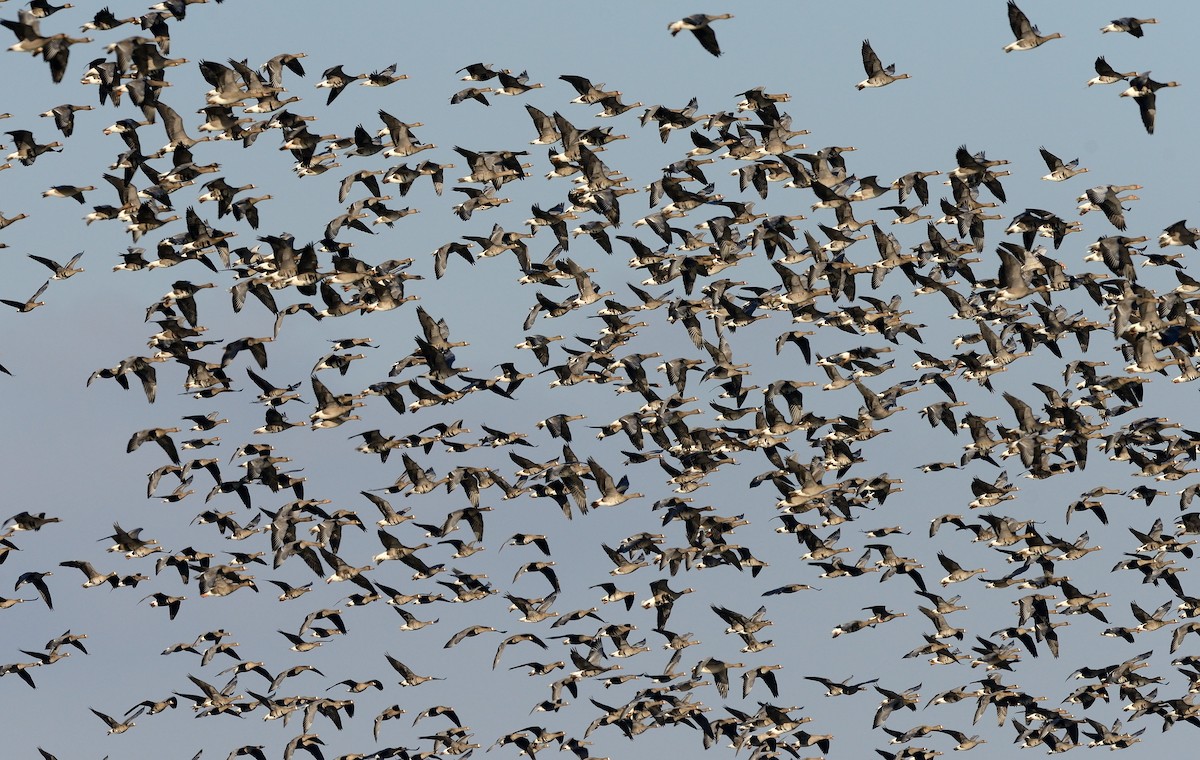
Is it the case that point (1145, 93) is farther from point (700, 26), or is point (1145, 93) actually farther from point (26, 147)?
point (26, 147)

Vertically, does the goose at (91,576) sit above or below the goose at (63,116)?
below

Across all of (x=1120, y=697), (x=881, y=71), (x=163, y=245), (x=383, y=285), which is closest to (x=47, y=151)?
(x=163, y=245)

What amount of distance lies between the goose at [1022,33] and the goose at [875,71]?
11.0 feet

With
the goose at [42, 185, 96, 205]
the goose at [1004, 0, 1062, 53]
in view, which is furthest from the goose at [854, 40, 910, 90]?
the goose at [42, 185, 96, 205]

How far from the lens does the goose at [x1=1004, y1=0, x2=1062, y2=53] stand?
63719mm

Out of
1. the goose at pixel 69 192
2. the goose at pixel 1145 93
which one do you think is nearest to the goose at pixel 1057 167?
the goose at pixel 1145 93

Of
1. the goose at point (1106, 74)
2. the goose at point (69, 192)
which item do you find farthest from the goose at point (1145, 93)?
the goose at point (69, 192)

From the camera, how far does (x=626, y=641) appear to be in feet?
251

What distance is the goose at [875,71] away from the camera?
66188mm

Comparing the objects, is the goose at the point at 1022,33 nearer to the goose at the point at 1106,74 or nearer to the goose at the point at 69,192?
the goose at the point at 1106,74

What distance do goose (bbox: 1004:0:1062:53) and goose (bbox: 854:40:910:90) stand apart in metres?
3.36

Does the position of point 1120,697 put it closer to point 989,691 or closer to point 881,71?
point 989,691

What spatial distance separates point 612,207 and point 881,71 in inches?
312

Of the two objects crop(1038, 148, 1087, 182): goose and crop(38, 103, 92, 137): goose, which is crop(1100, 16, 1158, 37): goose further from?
crop(38, 103, 92, 137): goose
